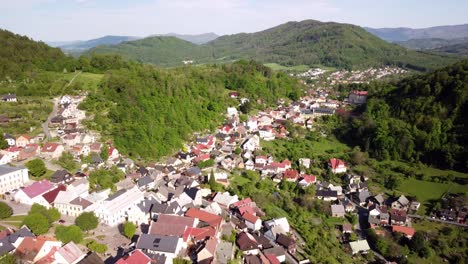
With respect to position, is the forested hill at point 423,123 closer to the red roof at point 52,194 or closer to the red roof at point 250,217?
the red roof at point 250,217

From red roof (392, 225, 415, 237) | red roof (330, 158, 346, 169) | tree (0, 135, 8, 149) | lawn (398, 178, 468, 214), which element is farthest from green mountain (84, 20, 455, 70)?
tree (0, 135, 8, 149)

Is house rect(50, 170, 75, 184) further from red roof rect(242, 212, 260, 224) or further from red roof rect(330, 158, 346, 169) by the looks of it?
red roof rect(330, 158, 346, 169)

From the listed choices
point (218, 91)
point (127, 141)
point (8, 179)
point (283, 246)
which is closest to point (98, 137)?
point (127, 141)

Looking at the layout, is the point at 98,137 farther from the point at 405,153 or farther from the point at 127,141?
the point at 405,153

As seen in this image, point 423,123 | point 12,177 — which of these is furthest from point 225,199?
point 423,123

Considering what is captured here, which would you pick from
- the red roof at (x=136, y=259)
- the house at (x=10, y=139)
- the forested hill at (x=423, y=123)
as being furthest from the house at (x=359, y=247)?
the house at (x=10, y=139)

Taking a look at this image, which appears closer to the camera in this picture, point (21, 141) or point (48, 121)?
point (21, 141)

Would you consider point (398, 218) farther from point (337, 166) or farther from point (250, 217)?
point (250, 217)
